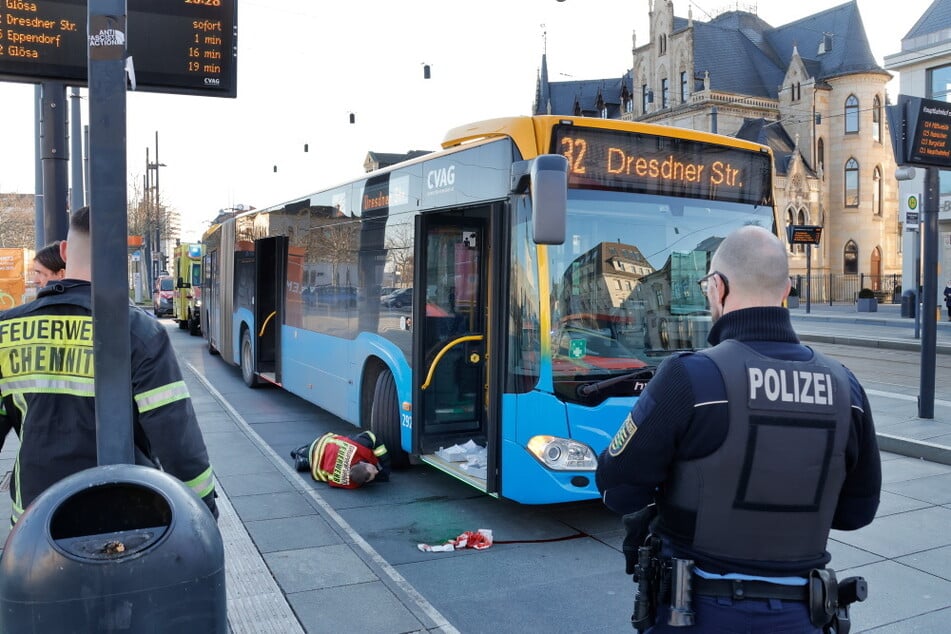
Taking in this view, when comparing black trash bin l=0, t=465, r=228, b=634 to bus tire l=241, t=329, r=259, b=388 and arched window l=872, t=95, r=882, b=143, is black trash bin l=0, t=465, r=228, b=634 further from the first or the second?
arched window l=872, t=95, r=882, b=143

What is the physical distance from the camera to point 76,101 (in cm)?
1209

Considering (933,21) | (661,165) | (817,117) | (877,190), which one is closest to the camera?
(661,165)

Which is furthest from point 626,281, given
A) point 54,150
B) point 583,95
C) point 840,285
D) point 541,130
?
point 583,95

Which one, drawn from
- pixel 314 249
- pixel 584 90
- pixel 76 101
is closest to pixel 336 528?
pixel 314 249

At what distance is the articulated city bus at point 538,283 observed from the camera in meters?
5.77

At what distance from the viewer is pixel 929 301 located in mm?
10453

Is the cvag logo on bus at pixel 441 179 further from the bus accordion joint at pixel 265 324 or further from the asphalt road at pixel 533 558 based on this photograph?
the bus accordion joint at pixel 265 324

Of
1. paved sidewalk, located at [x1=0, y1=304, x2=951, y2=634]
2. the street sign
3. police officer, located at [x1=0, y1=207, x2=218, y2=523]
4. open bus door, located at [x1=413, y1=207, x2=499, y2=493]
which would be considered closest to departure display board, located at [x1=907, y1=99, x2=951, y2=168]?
the street sign

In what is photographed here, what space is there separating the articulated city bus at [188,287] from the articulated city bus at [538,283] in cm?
2006

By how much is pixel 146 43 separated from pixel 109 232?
304 cm

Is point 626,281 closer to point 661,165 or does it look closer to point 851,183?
point 661,165

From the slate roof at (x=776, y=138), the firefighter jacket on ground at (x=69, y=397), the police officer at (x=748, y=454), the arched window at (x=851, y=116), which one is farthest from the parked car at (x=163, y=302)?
the arched window at (x=851, y=116)

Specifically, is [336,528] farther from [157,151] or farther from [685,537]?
[157,151]

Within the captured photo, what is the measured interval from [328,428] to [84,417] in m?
7.52
